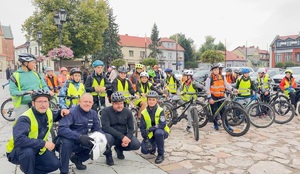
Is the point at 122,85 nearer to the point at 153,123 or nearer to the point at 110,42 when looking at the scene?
the point at 153,123

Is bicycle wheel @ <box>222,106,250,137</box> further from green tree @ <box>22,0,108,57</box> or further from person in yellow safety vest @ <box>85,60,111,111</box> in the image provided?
green tree @ <box>22,0,108,57</box>

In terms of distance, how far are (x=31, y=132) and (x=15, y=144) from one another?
0.23 meters

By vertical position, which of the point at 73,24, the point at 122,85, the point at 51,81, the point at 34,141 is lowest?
the point at 34,141

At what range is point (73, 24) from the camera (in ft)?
111

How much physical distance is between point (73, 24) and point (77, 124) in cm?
3242

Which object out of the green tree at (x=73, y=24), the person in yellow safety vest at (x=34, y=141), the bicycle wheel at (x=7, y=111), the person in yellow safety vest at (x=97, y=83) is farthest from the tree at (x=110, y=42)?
the person in yellow safety vest at (x=34, y=141)

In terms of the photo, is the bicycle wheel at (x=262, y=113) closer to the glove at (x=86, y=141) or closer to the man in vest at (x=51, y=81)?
the glove at (x=86, y=141)

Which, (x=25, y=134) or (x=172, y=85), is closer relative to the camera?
(x=25, y=134)

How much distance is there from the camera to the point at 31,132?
3371 millimetres

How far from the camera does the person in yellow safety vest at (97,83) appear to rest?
629cm

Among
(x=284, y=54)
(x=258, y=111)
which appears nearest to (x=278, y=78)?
(x=258, y=111)

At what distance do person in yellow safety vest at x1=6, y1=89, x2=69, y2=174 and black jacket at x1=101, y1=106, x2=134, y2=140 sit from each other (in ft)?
3.52

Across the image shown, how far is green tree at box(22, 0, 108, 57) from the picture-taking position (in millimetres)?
32438

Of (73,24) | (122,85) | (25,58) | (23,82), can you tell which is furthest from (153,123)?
(73,24)
